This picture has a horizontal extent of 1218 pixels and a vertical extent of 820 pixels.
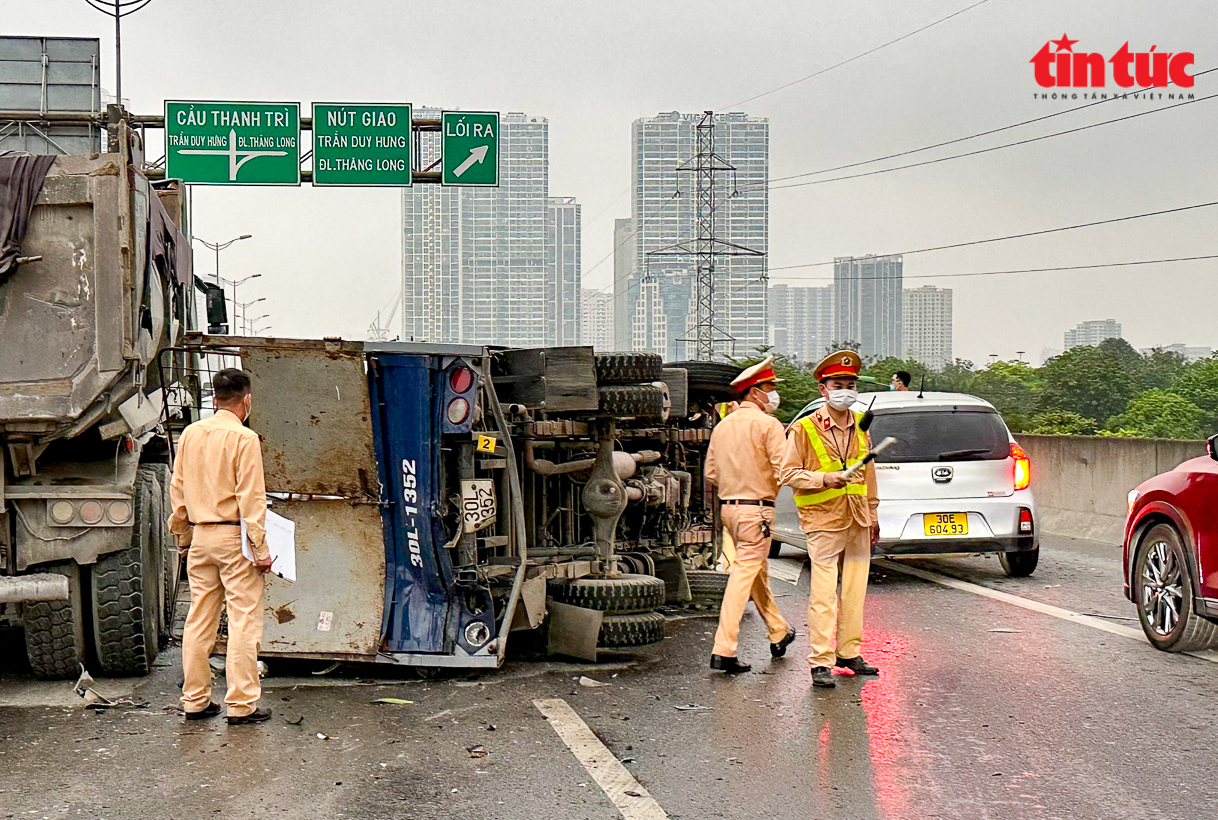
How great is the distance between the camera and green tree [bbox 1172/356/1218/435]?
26.9m

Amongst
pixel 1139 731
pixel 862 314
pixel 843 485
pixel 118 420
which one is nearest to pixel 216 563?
pixel 118 420

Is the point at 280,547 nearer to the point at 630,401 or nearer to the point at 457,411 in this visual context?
the point at 457,411

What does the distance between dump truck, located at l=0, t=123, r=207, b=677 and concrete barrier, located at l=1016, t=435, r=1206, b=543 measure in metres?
10.7

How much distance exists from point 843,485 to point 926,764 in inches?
89.5

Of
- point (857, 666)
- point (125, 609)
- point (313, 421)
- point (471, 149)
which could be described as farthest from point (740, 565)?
point (471, 149)

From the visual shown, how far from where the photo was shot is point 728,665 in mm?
7973

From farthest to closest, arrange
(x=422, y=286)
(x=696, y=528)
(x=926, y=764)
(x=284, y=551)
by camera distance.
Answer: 1. (x=422, y=286)
2. (x=696, y=528)
3. (x=284, y=551)
4. (x=926, y=764)

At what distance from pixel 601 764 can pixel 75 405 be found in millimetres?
3410

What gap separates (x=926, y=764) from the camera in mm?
5961

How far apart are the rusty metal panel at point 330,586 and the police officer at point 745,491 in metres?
2.04

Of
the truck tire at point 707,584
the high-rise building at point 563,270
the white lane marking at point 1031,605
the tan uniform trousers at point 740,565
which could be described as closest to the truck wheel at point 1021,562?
the white lane marking at point 1031,605

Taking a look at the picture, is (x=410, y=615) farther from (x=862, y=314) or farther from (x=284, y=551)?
(x=862, y=314)

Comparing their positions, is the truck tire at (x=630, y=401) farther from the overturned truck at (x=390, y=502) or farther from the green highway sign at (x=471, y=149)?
the green highway sign at (x=471, y=149)

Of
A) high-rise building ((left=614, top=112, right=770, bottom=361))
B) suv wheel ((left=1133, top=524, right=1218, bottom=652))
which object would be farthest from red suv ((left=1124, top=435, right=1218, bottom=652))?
high-rise building ((left=614, top=112, right=770, bottom=361))
